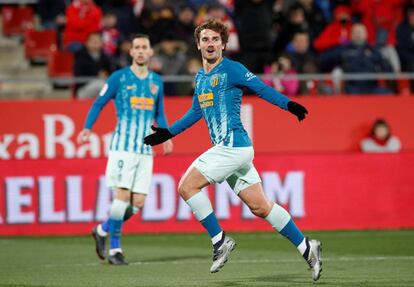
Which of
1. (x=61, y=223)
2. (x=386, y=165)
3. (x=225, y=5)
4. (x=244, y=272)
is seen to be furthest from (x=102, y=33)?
(x=244, y=272)

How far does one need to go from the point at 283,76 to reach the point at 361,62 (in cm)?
159

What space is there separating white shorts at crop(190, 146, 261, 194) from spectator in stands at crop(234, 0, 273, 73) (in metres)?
9.13

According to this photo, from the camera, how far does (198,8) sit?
19719 mm

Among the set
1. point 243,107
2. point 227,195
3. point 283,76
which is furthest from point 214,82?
point 243,107

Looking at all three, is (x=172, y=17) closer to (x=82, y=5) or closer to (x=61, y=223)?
(x=82, y=5)

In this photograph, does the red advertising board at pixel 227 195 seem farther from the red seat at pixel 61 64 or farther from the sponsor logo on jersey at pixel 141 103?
the sponsor logo on jersey at pixel 141 103

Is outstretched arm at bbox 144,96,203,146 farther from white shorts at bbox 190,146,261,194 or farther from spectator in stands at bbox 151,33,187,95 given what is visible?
spectator in stands at bbox 151,33,187,95

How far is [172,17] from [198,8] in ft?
2.73

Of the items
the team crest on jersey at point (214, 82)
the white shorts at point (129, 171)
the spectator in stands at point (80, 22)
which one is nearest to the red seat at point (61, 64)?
the spectator in stands at point (80, 22)

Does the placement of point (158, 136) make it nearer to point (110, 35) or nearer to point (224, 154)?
point (224, 154)

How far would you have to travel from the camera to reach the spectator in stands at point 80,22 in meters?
18.5

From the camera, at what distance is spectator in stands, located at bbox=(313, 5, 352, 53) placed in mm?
19109

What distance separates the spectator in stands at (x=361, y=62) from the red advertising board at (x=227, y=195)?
8.01ft

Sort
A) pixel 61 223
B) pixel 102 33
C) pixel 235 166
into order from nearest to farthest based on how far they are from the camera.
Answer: pixel 235 166 → pixel 61 223 → pixel 102 33
